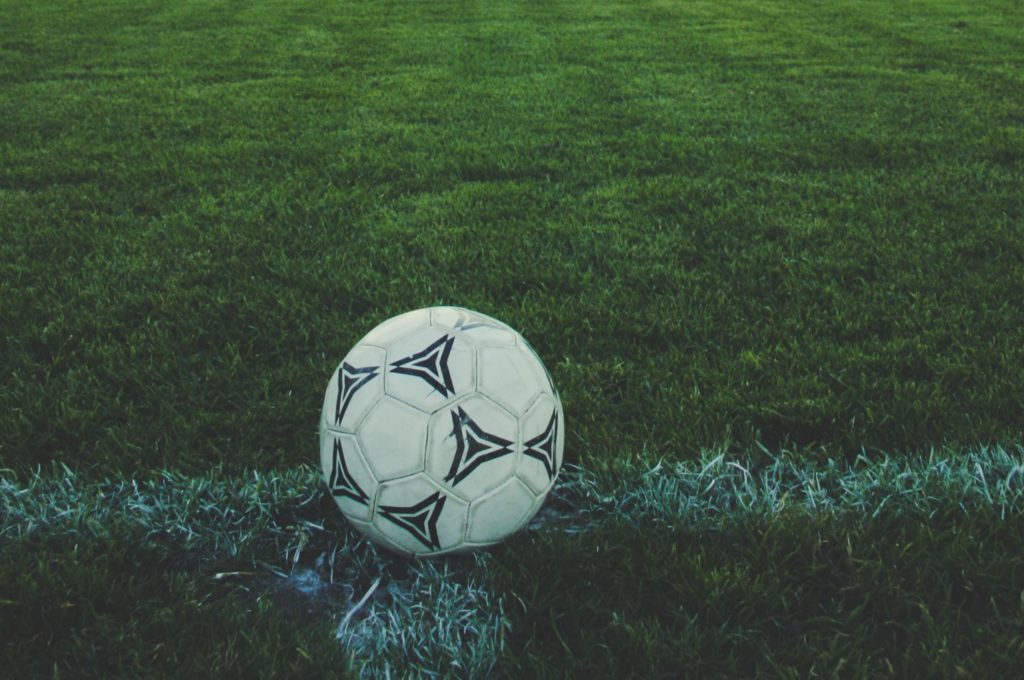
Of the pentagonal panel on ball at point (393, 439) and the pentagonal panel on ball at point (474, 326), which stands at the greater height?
the pentagonal panel on ball at point (474, 326)

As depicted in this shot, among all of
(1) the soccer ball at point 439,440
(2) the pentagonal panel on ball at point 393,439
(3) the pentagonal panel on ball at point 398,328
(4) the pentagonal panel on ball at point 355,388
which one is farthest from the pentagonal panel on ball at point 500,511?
(3) the pentagonal panel on ball at point 398,328

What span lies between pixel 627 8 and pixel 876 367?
29.9 feet

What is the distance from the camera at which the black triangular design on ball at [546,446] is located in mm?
1849

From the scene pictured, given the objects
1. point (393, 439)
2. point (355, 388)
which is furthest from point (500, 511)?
point (355, 388)

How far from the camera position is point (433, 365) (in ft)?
6.02

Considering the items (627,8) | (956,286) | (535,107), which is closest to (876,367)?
(956,286)

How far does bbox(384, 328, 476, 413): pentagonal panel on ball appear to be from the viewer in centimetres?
179

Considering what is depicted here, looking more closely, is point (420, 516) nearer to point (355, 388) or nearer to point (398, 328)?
point (355, 388)

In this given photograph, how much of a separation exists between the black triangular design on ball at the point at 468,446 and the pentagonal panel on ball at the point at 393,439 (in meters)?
0.07

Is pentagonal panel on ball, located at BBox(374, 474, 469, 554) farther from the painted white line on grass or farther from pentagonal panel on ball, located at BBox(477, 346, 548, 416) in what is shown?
pentagonal panel on ball, located at BBox(477, 346, 548, 416)

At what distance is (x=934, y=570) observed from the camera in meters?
1.79

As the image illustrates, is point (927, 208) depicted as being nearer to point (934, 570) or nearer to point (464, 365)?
point (934, 570)

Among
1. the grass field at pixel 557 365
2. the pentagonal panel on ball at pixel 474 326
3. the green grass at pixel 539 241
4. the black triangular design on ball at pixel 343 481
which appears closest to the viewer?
the grass field at pixel 557 365

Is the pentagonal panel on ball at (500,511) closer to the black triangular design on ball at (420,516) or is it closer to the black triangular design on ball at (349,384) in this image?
the black triangular design on ball at (420,516)
